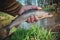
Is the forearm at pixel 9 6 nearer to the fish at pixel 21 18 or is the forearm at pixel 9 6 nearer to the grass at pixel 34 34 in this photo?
the fish at pixel 21 18

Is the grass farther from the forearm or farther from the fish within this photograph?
the forearm

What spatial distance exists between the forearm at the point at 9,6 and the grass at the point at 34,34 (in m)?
0.20

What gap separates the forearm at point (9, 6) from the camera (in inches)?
88.2

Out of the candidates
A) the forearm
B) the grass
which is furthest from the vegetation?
the grass

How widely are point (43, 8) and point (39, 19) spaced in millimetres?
123

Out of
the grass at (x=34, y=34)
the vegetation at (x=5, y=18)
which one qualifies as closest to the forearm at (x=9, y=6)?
the vegetation at (x=5, y=18)

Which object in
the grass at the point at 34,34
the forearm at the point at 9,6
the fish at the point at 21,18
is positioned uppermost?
the forearm at the point at 9,6

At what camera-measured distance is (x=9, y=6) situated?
7.36ft

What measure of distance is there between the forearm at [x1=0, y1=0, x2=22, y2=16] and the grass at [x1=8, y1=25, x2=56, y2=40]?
0.20 metres

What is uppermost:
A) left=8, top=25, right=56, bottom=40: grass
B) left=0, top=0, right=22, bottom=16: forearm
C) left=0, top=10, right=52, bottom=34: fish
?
left=0, top=0, right=22, bottom=16: forearm

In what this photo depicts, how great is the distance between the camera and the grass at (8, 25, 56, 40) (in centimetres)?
219

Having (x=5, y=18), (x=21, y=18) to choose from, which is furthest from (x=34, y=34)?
(x=5, y=18)

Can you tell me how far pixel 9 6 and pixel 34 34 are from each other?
389 mm

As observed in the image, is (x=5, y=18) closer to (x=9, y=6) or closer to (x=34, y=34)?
(x=9, y=6)
